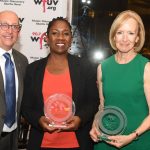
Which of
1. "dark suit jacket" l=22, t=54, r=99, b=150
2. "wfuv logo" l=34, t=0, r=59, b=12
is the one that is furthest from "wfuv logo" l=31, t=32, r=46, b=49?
"dark suit jacket" l=22, t=54, r=99, b=150

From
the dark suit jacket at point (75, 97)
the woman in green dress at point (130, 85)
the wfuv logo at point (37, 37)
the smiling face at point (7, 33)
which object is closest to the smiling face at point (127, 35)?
the woman in green dress at point (130, 85)

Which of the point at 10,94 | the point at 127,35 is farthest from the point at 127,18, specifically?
the point at 10,94

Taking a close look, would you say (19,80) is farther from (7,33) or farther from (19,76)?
(7,33)

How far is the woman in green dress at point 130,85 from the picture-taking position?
7.65 ft

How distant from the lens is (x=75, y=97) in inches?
102

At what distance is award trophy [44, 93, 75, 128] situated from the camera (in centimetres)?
246

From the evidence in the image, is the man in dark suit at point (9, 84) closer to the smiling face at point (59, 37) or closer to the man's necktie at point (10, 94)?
the man's necktie at point (10, 94)

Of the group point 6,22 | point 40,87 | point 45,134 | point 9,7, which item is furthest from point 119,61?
point 9,7

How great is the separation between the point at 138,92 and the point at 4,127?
1.12 metres

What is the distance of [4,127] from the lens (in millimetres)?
2688

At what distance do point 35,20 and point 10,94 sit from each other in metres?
1.89

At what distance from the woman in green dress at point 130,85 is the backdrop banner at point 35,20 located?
201cm

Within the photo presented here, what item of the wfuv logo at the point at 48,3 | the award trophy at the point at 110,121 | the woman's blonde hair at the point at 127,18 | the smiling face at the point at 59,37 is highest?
the wfuv logo at the point at 48,3

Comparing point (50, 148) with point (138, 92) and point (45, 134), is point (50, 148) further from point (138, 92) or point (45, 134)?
point (138, 92)
